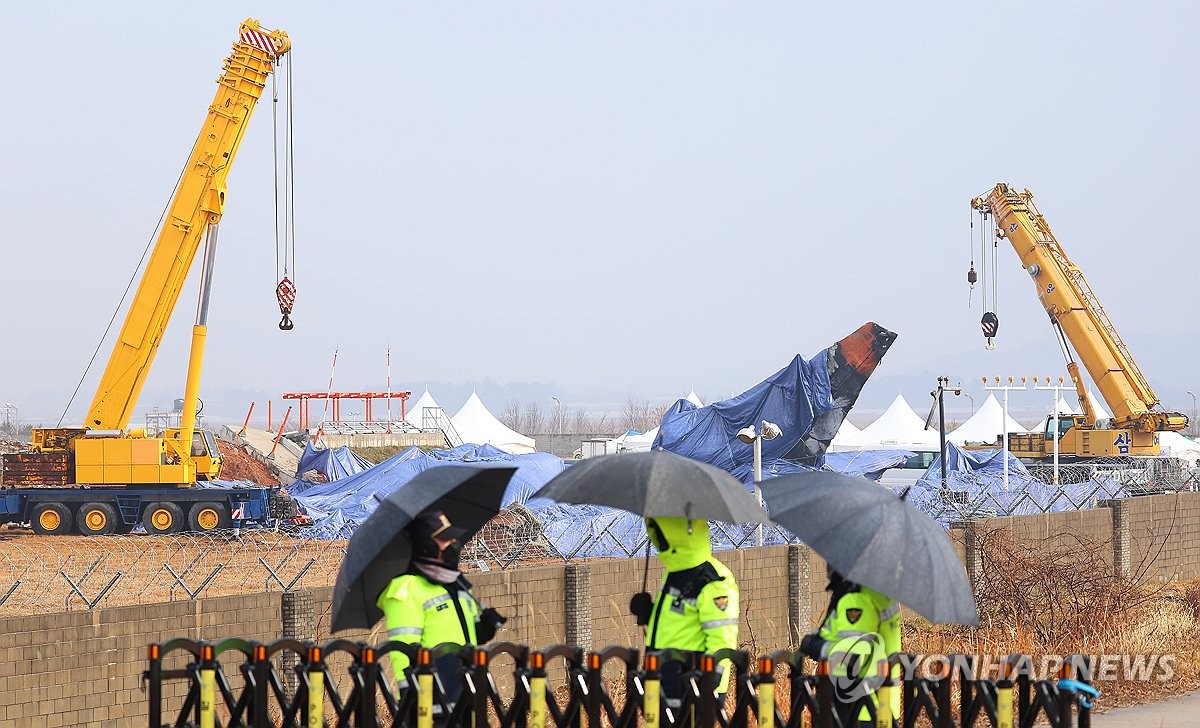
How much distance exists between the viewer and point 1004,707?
7.12 meters

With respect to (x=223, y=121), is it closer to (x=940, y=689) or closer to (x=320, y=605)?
(x=320, y=605)

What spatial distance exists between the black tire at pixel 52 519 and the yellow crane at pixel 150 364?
0.07 feet

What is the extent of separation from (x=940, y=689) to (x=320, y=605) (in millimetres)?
6711

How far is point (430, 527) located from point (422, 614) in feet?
1.37

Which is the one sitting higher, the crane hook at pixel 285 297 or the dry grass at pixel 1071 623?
the crane hook at pixel 285 297

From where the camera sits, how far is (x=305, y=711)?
25.5 feet

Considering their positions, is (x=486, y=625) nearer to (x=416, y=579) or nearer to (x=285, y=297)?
(x=416, y=579)

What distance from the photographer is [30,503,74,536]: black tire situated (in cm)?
3200

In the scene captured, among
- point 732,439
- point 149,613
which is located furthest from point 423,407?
point 149,613

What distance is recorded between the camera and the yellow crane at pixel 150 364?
104 ft

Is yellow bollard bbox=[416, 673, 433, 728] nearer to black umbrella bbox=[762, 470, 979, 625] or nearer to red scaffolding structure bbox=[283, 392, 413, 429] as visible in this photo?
black umbrella bbox=[762, 470, 979, 625]

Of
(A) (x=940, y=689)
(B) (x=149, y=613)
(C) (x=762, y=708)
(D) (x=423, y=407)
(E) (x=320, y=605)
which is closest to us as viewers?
(C) (x=762, y=708)

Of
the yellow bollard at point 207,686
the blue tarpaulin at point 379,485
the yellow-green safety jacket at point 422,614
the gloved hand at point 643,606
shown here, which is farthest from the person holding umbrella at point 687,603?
the blue tarpaulin at point 379,485

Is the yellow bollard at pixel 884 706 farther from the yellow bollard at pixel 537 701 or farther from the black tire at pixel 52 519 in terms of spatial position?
the black tire at pixel 52 519
